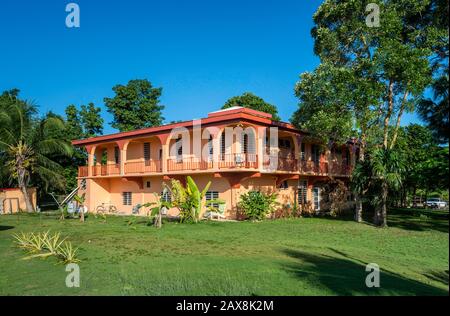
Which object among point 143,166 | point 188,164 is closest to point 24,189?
point 143,166

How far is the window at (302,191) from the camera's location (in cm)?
2781

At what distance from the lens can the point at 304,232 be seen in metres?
17.0

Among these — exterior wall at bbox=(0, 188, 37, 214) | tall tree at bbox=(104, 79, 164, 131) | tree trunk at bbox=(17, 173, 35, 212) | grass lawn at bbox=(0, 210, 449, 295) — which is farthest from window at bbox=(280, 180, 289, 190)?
tall tree at bbox=(104, 79, 164, 131)

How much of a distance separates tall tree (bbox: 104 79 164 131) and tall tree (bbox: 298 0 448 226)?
1212 inches

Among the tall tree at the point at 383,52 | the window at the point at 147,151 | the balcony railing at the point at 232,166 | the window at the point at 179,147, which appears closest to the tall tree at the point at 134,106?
the balcony railing at the point at 232,166

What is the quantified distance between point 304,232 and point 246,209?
→ 18.2ft

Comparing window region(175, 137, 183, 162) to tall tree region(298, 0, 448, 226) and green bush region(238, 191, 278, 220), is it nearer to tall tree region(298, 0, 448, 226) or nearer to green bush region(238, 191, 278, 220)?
green bush region(238, 191, 278, 220)

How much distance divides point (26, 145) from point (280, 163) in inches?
834

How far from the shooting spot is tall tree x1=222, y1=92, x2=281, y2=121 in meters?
46.2

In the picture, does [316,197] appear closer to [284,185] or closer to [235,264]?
[284,185]

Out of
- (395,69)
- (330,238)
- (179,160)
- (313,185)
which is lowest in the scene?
(330,238)

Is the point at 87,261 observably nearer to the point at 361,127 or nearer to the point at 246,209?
the point at 246,209

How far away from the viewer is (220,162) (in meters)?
22.4
